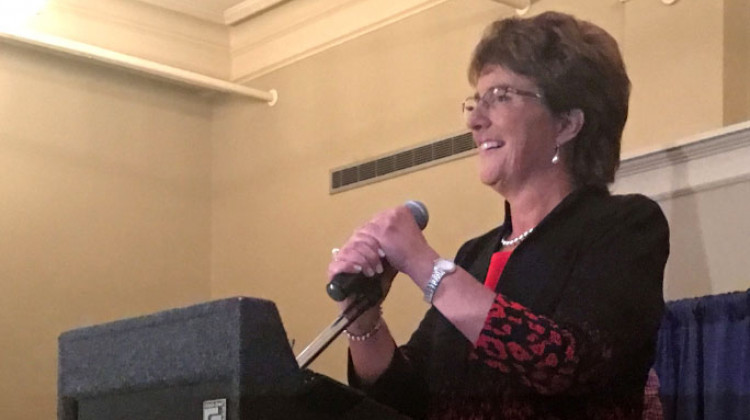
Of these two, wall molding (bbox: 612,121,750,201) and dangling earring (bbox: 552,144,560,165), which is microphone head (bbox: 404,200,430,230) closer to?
dangling earring (bbox: 552,144,560,165)

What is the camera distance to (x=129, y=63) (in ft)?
12.1

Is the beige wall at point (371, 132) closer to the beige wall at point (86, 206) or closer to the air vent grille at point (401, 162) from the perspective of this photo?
the air vent grille at point (401, 162)

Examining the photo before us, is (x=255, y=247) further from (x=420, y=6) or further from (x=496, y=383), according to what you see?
(x=496, y=383)

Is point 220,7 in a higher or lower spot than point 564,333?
higher

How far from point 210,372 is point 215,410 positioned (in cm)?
3

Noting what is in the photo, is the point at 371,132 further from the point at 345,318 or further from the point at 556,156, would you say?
the point at 345,318

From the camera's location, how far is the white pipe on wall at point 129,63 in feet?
11.5

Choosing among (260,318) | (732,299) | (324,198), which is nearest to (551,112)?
(260,318)

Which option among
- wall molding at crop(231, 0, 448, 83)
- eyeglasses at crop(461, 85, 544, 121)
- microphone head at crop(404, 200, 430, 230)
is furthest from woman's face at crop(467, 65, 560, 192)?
wall molding at crop(231, 0, 448, 83)

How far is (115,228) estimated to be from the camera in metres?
3.85

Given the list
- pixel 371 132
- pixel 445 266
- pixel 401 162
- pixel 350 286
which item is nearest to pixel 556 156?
pixel 445 266

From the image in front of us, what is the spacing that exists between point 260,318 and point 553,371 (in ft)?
1.10

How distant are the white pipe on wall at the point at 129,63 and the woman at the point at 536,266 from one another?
2.44m

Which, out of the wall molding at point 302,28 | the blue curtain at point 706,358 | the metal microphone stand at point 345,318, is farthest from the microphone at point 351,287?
the wall molding at point 302,28
